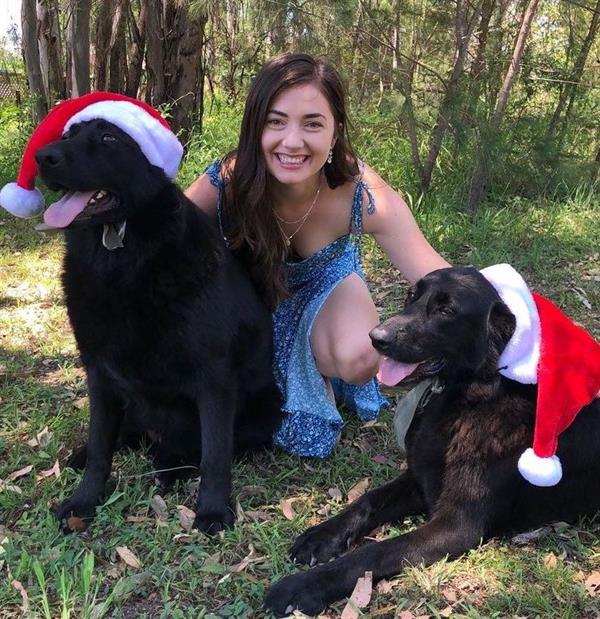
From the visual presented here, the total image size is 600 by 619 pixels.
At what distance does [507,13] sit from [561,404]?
4438 mm

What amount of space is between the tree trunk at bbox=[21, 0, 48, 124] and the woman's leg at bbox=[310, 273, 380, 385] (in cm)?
461

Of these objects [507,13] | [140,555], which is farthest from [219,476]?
[507,13]

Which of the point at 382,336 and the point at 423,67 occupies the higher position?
the point at 423,67

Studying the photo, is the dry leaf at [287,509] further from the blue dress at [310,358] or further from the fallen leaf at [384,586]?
the fallen leaf at [384,586]

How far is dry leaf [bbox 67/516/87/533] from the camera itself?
6.64ft

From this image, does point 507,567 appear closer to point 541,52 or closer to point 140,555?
point 140,555

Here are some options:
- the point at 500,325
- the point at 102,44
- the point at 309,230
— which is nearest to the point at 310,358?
the point at 309,230

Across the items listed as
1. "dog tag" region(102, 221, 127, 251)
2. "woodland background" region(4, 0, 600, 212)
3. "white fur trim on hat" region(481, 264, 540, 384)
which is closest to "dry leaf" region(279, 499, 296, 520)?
"white fur trim on hat" region(481, 264, 540, 384)

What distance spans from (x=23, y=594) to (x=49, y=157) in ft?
3.63

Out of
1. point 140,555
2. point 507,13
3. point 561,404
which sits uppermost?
point 507,13

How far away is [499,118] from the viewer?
16.1ft

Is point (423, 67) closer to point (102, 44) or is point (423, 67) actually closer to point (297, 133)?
point (297, 133)

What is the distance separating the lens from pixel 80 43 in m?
5.35

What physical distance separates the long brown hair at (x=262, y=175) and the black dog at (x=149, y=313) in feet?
0.66
